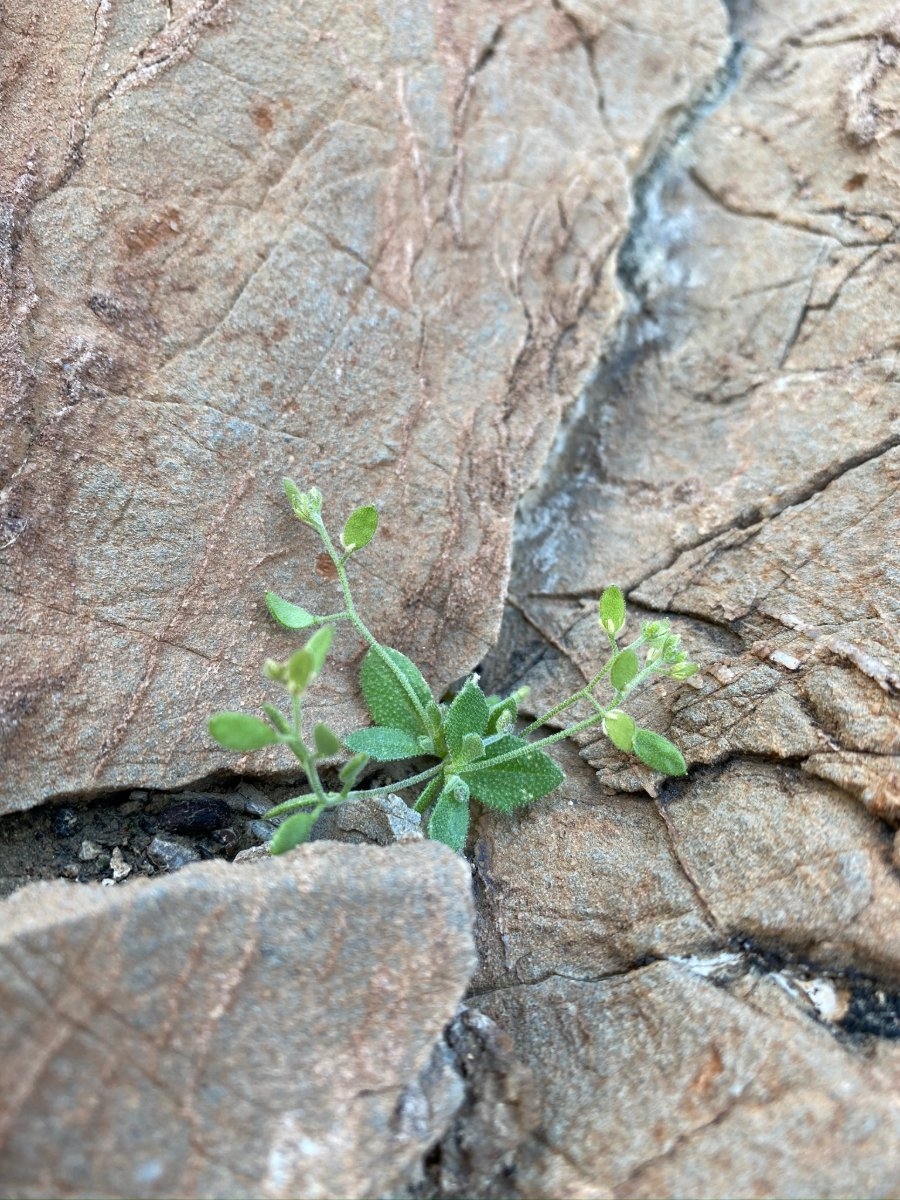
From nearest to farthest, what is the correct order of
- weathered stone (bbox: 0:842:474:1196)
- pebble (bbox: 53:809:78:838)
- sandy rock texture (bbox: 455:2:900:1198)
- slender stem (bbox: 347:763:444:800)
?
weathered stone (bbox: 0:842:474:1196) → sandy rock texture (bbox: 455:2:900:1198) → slender stem (bbox: 347:763:444:800) → pebble (bbox: 53:809:78:838)

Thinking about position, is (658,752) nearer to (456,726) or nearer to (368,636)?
(456,726)

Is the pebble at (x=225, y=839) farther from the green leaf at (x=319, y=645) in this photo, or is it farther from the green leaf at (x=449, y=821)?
the green leaf at (x=319, y=645)

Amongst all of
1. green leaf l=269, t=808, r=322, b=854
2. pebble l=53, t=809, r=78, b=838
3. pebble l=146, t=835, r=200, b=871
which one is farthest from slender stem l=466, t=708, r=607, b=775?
pebble l=53, t=809, r=78, b=838

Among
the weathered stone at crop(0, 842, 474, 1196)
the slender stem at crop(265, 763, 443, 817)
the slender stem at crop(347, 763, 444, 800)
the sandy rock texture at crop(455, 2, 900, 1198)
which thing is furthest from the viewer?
the slender stem at crop(347, 763, 444, 800)

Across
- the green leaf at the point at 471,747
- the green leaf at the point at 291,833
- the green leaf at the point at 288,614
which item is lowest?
the green leaf at the point at 291,833

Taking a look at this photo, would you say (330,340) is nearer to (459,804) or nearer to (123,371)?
(123,371)

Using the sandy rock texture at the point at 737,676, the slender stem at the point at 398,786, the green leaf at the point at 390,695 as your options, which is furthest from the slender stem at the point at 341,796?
the sandy rock texture at the point at 737,676

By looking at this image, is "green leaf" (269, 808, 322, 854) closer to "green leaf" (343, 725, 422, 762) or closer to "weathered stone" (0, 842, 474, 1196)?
"weathered stone" (0, 842, 474, 1196)

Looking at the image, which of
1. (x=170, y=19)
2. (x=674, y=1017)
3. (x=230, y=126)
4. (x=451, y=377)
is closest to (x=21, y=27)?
(x=170, y=19)
